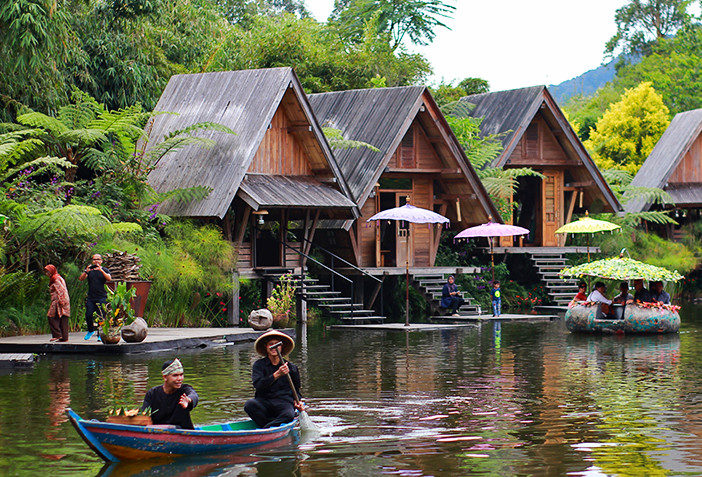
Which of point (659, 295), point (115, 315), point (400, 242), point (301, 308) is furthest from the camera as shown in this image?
point (400, 242)

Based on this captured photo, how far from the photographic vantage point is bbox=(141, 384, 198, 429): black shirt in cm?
1148

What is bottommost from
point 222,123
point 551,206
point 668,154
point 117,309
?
point 117,309

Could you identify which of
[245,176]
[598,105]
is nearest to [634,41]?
[598,105]

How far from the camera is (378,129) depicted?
34.1m

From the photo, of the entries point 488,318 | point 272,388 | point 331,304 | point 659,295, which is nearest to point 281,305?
point 331,304

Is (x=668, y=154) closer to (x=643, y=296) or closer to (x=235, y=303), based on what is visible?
(x=643, y=296)

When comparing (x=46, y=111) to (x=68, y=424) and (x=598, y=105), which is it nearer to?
(x=68, y=424)

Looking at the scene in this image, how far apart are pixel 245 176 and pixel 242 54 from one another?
1625 centimetres

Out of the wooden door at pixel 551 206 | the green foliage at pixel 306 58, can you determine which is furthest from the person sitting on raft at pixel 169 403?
the green foliage at pixel 306 58

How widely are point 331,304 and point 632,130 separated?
26779mm

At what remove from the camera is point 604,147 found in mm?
52719

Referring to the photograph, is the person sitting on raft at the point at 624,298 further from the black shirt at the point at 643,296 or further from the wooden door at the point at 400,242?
the wooden door at the point at 400,242

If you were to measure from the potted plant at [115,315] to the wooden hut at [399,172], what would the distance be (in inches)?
475

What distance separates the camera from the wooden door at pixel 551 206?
132 feet
